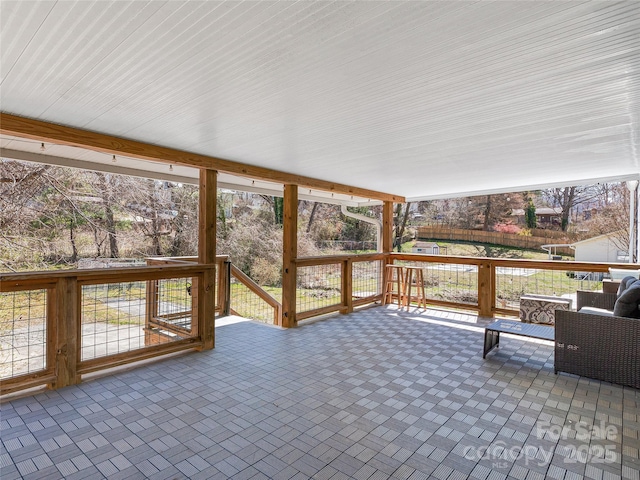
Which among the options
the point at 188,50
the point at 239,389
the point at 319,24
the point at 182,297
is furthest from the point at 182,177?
the point at 319,24

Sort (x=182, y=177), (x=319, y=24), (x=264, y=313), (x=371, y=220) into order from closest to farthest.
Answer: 1. (x=319, y=24)
2. (x=182, y=177)
3. (x=371, y=220)
4. (x=264, y=313)

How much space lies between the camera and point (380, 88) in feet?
7.30

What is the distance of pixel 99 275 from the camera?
3.39 metres

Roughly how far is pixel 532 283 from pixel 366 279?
3.35 meters

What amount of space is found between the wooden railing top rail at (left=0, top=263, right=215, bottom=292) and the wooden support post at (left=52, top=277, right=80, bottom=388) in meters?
0.07

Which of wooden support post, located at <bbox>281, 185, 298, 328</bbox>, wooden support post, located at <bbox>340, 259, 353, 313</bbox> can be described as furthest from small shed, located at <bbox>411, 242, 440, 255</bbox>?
wooden support post, located at <bbox>281, 185, 298, 328</bbox>

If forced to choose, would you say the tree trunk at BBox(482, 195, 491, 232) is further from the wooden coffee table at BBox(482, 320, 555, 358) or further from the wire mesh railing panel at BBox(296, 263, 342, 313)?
the wooden coffee table at BBox(482, 320, 555, 358)

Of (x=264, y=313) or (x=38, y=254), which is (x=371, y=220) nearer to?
(x=264, y=313)

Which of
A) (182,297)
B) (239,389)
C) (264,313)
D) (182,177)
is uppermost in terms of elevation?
(182,177)

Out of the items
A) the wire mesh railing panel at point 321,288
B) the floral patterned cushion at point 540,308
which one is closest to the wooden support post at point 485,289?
the floral patterned cushion at point 540,308

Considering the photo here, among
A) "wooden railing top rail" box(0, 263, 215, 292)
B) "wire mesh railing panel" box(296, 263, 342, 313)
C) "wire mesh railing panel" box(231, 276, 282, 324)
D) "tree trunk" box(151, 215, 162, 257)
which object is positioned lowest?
"wire mesh railing panel" box(231, 276, 282, 324)

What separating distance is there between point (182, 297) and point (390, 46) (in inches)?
167

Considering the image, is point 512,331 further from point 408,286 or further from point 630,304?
point 408,286

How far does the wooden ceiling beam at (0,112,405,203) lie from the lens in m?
2.88
